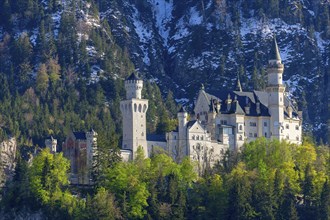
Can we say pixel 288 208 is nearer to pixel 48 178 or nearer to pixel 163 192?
pixel 163 192

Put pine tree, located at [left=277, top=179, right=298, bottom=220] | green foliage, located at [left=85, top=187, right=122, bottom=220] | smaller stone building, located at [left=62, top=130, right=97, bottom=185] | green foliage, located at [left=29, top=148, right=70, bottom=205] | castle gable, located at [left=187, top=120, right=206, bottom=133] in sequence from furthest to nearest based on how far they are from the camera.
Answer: castle gable, located at [left=187, top=120, right=206, bottom=133] → smaller stone building, located at [left=62, top=130, right=97, bottom=185] → pine tree, located at [left=277, top=179, right=298, bottom=220] → green foliage, located at [left=29, top=148, right=70, bottom=205] → green foliage, located at [left=85, top=187, right=122, bottom=220]

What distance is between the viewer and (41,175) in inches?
7274

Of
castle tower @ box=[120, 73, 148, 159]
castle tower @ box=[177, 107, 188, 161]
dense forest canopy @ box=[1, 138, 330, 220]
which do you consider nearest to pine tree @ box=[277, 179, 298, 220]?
dense forest canopy @ box=[1, 138, 330, 220]

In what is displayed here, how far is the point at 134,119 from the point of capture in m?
196

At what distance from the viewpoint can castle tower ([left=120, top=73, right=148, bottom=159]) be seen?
7702 inches

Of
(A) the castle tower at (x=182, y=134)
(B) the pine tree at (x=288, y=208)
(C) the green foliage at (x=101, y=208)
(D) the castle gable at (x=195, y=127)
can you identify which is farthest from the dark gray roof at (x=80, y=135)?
(B) the pine tree at (x=288, y=208)

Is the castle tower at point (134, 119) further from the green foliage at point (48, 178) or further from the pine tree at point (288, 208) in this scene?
the pine tree at point (288, 208)

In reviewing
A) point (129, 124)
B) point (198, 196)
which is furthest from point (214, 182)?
point (129, 124)

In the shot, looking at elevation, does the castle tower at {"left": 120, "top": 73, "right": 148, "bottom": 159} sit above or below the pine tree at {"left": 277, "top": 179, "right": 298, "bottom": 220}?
above

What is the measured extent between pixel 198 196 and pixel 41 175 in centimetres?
1923

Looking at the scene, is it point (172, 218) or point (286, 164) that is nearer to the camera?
point (172, 218)

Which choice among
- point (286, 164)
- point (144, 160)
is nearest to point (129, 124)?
point (144, 160)

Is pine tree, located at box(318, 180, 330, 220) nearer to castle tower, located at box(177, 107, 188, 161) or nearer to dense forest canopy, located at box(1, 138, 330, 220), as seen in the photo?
dense forest canopy, located at box(1, 138, 330, 220)

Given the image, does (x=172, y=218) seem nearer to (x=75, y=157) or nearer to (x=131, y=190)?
(x=131, y=190)
